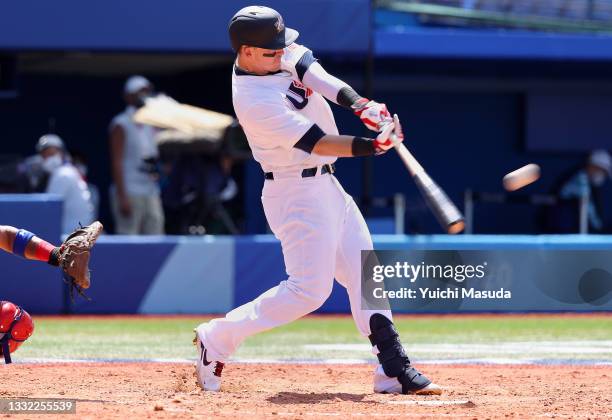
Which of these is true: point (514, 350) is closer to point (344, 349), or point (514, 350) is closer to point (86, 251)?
point (344, 349)

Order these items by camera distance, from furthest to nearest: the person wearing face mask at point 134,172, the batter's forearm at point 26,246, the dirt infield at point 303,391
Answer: the person wearing face mask at point 134,172 < the batter's forearm at point 26,246 < the dirt infield at point 303,391

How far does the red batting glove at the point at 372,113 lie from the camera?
5.80 meters

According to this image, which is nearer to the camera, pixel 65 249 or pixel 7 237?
pixel 65 249

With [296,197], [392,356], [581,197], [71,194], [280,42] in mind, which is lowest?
[581,197]

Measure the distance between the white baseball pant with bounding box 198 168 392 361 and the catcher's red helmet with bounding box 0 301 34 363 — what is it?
103cm

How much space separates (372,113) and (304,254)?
2.47ft

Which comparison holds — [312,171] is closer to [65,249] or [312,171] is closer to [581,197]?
[65,249]

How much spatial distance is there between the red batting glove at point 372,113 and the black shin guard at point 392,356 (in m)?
0.95

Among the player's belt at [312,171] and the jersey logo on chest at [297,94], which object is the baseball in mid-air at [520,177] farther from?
the jersey logo on chest at [297,94]

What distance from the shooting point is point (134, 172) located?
1290 cm

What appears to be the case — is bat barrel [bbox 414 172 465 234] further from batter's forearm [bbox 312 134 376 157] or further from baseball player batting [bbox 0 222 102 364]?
baseball player batting [bbox 0 222 102 364]

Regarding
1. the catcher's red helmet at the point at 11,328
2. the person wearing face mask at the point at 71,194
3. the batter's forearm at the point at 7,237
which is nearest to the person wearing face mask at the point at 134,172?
the person wearing face mask at the point at 71,194

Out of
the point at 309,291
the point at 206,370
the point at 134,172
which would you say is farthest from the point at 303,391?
the point at 134,172

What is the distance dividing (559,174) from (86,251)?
1247 centimetres
